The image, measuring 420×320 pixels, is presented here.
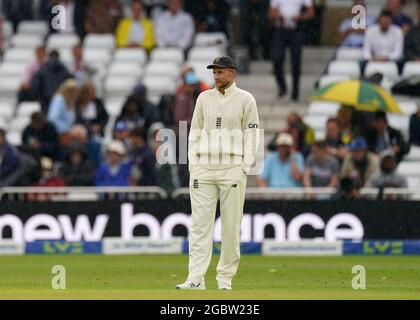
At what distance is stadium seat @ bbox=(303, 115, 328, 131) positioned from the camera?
2138cm

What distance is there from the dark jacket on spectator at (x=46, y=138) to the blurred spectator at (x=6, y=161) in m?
0.76

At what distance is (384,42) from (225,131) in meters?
9.87

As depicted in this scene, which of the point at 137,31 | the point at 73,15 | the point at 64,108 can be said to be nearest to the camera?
the point at 64,108

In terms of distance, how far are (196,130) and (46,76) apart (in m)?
10.2

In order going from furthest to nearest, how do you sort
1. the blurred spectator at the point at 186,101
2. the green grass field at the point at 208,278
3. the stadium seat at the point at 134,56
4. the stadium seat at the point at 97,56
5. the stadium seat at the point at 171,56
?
1. the stadium seat at the point at 97,56
2. the stadium seat at the point at 134,56
3. the stadium seat at the point at 171,56
4. the blurred spectator at the point at 186,101
5. the green grass field at the point at 208,278

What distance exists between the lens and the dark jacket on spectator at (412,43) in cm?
2175

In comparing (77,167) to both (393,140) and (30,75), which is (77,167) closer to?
(30,75)

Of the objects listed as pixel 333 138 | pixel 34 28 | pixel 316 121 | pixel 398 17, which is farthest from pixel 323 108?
pixel 34 28

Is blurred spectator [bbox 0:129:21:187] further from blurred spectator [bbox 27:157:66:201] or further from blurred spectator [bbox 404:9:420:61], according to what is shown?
blurred spectator [bbox 404:9:420:61]

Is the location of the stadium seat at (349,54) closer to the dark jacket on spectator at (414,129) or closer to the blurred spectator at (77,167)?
the dark jacket on spectator at (414,129)

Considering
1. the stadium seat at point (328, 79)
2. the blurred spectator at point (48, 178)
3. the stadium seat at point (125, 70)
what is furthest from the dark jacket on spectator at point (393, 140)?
the stadium seat at point (125, 70)

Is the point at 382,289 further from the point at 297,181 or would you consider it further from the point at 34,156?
the point at 34,156

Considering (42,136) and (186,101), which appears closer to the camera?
(186,101)

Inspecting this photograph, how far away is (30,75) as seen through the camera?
22.5 m
